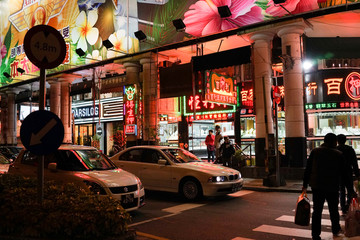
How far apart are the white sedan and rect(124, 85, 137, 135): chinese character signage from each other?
8.12 m

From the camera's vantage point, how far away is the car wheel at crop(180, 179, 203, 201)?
9.98 m

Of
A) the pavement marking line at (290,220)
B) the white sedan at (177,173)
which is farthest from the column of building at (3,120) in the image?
the pavement marking line at (290,220)

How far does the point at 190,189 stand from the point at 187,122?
13133 millimetres

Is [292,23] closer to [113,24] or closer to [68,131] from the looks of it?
[113,24]

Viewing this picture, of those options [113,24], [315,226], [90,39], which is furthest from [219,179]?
[90,39]

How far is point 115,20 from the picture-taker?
20734 mm

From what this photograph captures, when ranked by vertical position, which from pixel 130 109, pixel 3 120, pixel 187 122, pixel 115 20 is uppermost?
pixel 115 20

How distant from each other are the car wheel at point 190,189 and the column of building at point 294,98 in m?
5.80

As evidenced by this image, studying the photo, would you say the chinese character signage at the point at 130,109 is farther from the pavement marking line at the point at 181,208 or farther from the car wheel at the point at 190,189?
the pavement marking line at the point at 181,208

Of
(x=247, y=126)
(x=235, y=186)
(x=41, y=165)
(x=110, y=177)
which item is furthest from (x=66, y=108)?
(x=41, y=165)

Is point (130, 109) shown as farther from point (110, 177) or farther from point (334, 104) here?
point (110, 177)

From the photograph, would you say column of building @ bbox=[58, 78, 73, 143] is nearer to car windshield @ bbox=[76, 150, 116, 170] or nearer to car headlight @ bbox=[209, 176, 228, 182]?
car windshield @ bbox=[76, 150, 116, 170]

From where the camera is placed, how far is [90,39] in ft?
74.3

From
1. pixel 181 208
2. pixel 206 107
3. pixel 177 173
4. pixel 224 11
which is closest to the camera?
pixel 181 208
